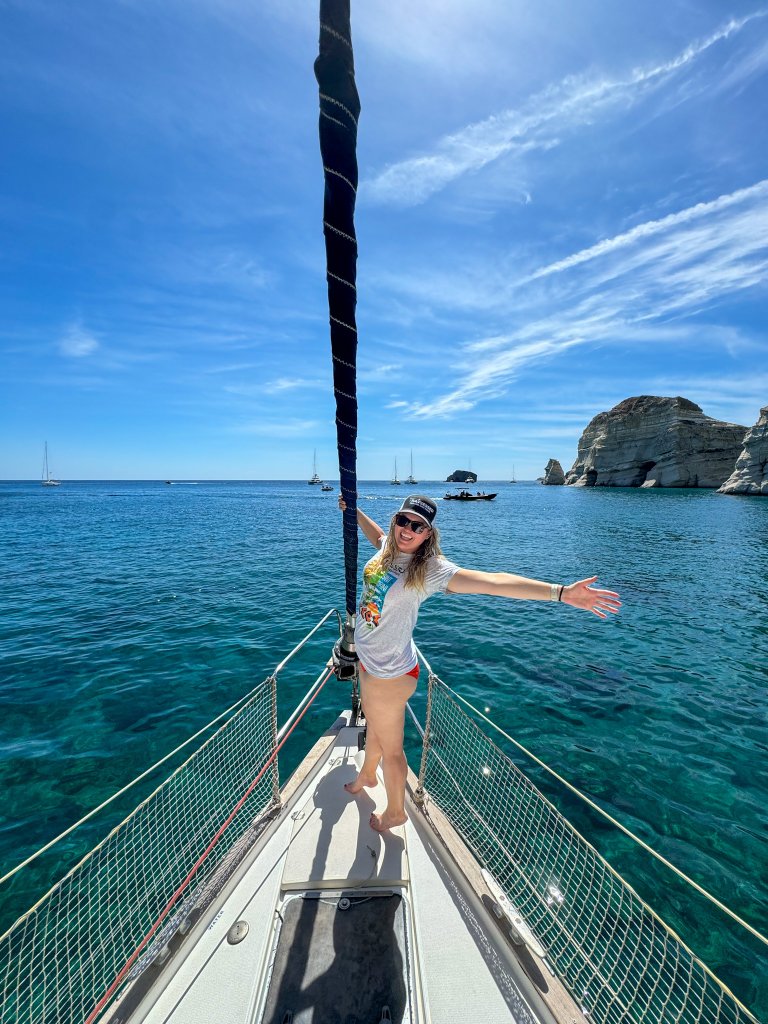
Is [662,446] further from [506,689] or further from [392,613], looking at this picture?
[392,613]

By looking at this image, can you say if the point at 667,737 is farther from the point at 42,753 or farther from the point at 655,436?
the point at 655,436

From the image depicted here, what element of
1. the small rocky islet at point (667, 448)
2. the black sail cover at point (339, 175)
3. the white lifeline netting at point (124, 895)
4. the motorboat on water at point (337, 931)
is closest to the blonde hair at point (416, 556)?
the black sail cover at point (339, 175)

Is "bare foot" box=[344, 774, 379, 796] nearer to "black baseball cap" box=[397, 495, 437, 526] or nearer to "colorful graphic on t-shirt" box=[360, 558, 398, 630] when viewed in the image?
"colorful graphic on t-shirt" box=[360, 558, 398, 630]

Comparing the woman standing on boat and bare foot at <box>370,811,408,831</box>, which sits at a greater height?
the woman standing on boat

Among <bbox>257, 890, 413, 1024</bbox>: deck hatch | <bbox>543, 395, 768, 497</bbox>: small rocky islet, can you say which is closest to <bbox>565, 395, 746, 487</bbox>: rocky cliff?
<bbox>543, 395, 768, 497</bbox>: small rocky islet

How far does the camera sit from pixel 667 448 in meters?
86.2

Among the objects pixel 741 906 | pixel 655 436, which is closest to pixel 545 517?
pixel 741 906

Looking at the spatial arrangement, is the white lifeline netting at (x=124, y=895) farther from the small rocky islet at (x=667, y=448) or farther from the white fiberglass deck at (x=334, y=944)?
the small rocky islet at (x=667, y=448)

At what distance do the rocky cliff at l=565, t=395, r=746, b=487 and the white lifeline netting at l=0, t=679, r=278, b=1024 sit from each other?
98.5m

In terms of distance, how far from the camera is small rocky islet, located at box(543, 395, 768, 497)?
81438 millimetres

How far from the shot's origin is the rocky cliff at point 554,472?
139 m

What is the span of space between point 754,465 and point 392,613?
8393 cm

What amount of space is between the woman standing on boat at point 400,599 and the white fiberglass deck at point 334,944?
556 millimetres

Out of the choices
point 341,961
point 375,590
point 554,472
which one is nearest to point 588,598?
point 375,590
